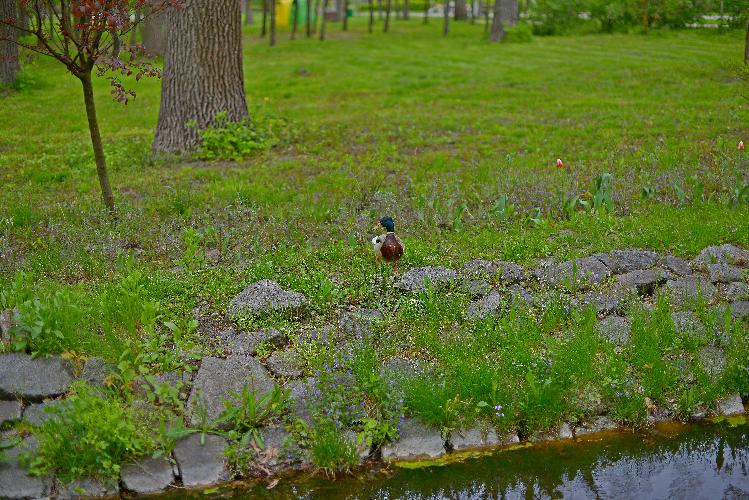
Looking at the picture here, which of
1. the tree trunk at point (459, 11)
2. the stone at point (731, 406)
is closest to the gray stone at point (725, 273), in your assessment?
the stone at point (731, 406)

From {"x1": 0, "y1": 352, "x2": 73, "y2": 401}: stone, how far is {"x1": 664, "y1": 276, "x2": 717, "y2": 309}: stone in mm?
4943

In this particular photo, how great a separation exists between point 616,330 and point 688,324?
59cm

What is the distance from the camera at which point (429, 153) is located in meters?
11.9

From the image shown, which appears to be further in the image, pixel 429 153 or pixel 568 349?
pixel 429 153

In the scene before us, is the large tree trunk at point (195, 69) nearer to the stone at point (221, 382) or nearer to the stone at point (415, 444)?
the stone at point (221, 382)

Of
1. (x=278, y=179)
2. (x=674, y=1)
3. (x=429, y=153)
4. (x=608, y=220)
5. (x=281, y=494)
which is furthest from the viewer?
(x=674, y=1)

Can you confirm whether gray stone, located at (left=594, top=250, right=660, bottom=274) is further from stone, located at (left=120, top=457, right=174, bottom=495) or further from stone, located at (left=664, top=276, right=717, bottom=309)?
stone, located at (left=120, top=457, right=174, bottom=495)

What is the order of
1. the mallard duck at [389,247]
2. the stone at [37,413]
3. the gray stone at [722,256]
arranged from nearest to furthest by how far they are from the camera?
the stone at [37,413] < the mallard duck at [389,247] < the gray stone at [722,256]

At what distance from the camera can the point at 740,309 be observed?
6973mm

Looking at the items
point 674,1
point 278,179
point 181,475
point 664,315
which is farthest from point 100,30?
point 674,1

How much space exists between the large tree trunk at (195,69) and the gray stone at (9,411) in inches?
269

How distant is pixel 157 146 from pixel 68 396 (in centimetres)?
704

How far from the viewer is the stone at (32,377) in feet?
18.9

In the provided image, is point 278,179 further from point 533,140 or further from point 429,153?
point 533,140
